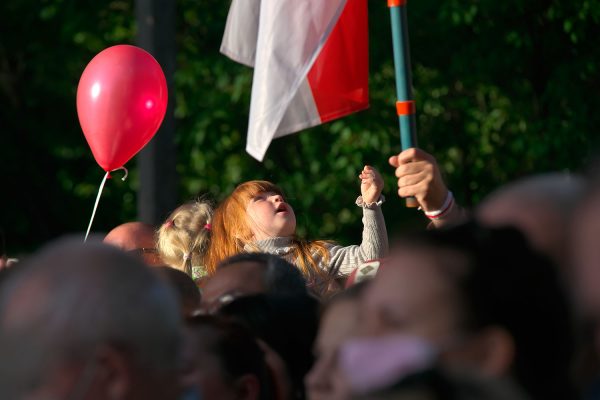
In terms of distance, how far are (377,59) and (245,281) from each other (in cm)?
755

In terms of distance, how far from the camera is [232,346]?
7.63ft

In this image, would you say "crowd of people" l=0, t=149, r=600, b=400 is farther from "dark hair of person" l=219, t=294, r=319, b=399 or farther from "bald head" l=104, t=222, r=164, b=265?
"bald head" l=104, t=222, r=164, b=265

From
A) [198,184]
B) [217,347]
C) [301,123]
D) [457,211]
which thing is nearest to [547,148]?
[198,184]

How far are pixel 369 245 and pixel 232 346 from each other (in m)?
2.58

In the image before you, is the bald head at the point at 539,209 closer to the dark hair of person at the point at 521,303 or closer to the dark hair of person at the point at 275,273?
the dark hair of person at the point at 521,303

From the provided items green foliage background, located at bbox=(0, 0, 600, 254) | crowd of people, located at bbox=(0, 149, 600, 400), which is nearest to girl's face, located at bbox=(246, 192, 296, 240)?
crowd of people, located at bbox=(0, 149, 600, 400)

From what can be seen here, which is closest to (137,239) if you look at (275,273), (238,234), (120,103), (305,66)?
(238,234)

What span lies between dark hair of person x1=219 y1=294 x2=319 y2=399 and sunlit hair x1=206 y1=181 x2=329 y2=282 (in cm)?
224

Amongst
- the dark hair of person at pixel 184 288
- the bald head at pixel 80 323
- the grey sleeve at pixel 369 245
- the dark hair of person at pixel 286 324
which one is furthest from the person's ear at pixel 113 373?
the grey sleeve at pixel 369 245

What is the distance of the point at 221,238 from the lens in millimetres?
5082

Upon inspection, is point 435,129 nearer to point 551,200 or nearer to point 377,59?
point 377,59

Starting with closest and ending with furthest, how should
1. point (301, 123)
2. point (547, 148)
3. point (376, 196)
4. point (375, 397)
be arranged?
point (375, 397), point (376, 196), point (301, 123), point (547, 148)

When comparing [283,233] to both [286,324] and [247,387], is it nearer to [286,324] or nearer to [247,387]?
[286,324]

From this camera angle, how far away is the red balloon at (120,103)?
5.66 m
